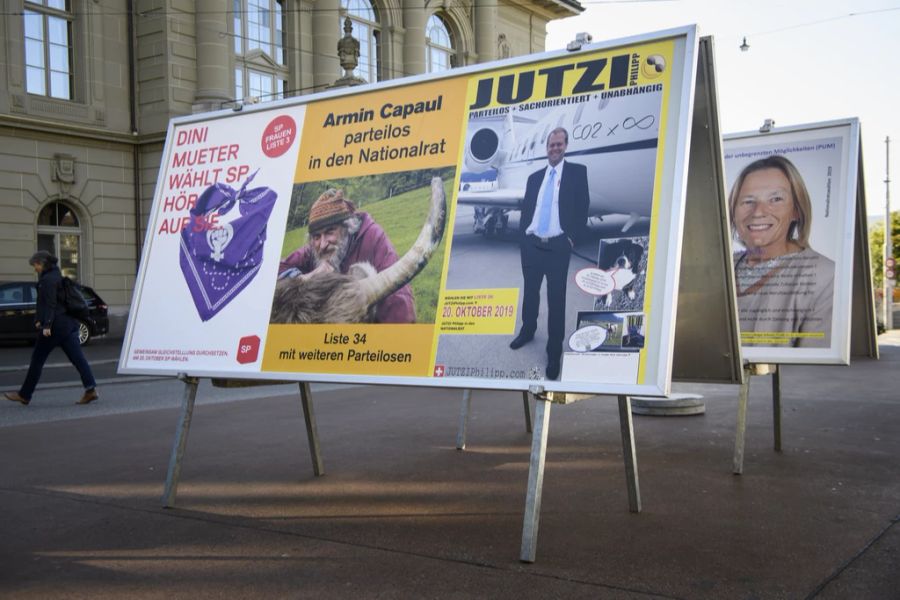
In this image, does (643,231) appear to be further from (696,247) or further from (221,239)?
(221,239)

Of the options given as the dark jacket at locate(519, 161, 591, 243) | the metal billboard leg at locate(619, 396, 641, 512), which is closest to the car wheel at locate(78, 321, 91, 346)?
the metal billboard leg at locate(619, 396, 641, 512)

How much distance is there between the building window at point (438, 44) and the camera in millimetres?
37188

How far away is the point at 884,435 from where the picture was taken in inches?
310

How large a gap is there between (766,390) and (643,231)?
8.68 meters

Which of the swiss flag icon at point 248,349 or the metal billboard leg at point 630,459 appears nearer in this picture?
the metal billboard leg at point 630,459

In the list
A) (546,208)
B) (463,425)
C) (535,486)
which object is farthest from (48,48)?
(535,486)

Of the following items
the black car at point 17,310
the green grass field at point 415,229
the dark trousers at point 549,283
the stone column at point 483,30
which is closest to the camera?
the dark trousers at point 549,283

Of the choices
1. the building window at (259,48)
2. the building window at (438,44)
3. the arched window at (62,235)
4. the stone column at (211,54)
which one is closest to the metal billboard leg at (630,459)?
the arched window at (62,235)

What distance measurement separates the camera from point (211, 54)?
28.1 meters

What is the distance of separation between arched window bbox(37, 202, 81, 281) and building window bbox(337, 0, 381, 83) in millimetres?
11562

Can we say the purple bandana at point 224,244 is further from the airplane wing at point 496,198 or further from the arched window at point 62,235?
the arched window at point 62,235

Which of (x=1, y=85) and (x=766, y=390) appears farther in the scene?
(x=1, y=85)

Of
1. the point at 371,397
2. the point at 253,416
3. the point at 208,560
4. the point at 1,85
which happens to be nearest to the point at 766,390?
the point at 371,397

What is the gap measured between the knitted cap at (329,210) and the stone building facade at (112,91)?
22302mm
